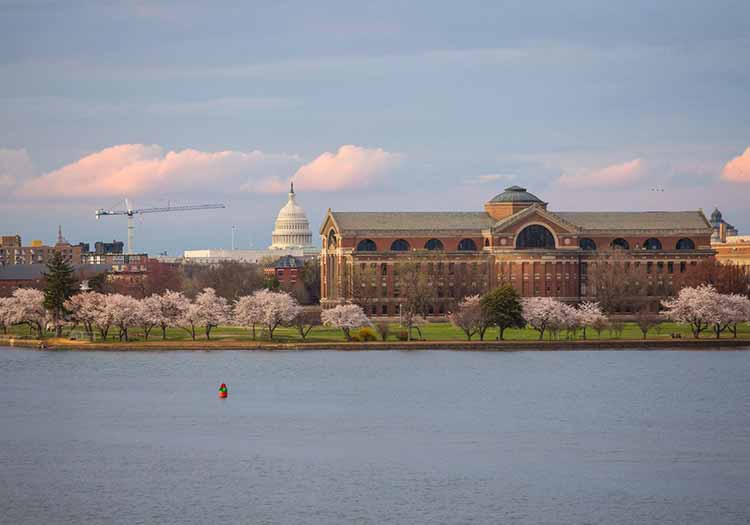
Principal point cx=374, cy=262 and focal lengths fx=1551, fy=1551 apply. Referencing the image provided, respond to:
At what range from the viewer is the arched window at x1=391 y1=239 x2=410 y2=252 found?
15825 cm

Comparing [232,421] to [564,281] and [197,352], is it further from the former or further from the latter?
[564,281]

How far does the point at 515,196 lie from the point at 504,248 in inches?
391

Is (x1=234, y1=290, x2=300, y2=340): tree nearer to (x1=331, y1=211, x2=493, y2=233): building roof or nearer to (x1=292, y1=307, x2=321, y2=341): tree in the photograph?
(x1=292, y1=307, x2=321, y2=341): tree

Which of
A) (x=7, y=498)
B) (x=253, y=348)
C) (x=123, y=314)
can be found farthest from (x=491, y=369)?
(x=7, y=498)

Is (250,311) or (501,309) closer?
(501,309)

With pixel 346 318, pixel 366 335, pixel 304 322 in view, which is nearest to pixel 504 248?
pixel 304 322

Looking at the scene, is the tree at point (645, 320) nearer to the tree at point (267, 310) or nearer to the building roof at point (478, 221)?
the building roof at point (478, 221)

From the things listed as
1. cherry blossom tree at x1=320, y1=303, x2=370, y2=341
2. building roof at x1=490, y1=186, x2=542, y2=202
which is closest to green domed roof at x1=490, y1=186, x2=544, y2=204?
building roof at x1=490, y1=186, x2=542, y2=202

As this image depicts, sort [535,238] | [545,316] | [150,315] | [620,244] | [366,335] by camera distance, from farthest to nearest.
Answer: [620,244] → [535,238] → [150,315] → [545,316] → [366,335]

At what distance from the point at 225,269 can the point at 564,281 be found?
51958 millimetres

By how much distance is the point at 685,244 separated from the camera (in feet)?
532

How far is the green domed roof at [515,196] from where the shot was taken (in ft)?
540

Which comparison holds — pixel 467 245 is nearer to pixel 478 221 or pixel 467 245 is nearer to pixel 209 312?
pixel 478 221

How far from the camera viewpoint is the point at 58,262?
132500mm
